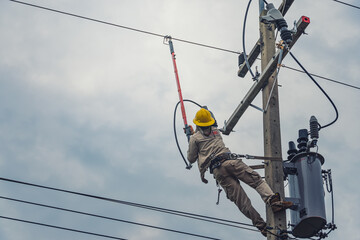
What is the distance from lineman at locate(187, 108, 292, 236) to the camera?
8367mm

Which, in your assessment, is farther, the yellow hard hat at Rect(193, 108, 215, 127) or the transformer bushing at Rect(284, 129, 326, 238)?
the yellow hard hat at Rect(193, 108, 215, 127)

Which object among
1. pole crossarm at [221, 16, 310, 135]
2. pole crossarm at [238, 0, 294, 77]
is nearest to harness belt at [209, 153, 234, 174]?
pole crossarm at [221, 16, 310, 135]

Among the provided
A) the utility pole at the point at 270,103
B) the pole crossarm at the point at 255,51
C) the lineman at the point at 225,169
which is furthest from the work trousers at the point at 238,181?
the pole crossarm at the point at 255,51

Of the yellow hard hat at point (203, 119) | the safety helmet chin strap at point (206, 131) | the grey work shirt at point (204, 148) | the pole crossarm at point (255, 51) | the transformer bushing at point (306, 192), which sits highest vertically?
the pole crossarm at point (255, 51)

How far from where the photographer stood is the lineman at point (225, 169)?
27.5 feet

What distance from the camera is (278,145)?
8734mm

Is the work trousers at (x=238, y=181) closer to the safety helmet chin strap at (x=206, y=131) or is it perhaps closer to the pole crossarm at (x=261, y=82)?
the safety helmet chin strap at (x=206, y=131)

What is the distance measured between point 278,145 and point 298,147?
0.67m

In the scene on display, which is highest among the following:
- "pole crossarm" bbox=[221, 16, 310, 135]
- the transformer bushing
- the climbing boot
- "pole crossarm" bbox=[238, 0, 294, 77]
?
"pole crossarm" bbox=[238, 0, 294, 77]

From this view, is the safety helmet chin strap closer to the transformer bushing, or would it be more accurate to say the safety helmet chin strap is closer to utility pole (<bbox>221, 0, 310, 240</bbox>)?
utility pole (<bbox>221, 0, 310, 240</bbox>)

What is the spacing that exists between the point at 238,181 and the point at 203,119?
1130mm

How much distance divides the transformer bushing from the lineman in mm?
→ 494

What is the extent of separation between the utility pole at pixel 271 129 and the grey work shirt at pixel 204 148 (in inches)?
27.1

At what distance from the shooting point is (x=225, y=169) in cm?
880
